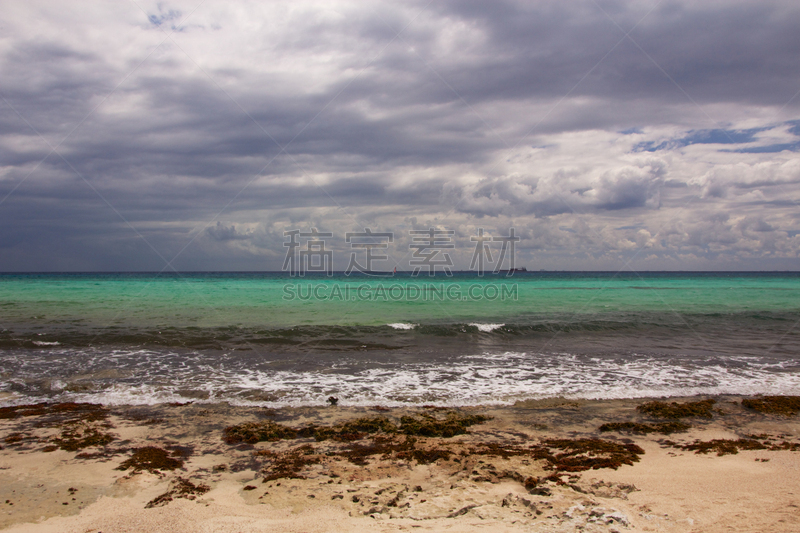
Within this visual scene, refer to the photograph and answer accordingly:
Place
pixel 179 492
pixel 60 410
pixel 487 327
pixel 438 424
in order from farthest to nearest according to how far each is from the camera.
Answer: pixel 487 327 < pixel 60 410 < pixel 438 424 < pixel 179 492

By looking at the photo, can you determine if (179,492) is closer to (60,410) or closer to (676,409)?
(60,410)

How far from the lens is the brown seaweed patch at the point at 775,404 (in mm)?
7578

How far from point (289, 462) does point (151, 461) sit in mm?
1817

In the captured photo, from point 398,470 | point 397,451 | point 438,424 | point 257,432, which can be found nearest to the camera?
point 398,470

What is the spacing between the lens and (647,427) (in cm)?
673

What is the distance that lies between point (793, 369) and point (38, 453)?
1664 cm

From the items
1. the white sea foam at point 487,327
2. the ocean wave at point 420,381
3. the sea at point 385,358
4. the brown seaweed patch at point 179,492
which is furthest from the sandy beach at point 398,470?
the white sea foam at point 487,327

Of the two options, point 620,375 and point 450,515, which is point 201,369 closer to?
point 450,515

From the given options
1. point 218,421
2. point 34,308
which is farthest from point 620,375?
point 34,308

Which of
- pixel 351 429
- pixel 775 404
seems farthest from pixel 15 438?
pixel 775 404

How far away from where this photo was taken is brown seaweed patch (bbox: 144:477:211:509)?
443 cm

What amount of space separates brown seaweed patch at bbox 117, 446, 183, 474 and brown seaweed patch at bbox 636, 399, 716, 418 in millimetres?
7799

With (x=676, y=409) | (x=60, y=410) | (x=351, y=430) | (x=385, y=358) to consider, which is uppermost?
(x=676, y=409)

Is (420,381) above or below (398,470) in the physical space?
below
